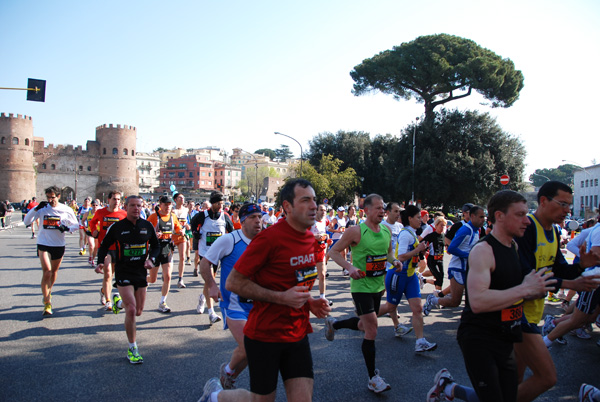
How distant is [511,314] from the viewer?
2.86 meters

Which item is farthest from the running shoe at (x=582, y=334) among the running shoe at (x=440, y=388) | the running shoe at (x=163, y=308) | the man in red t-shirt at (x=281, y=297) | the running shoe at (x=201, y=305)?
the running shoe at (x=163, y=308)

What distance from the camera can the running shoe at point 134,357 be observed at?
15.8 feet

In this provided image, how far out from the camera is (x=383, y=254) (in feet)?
15.6

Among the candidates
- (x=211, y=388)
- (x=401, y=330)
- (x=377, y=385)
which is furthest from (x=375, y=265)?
(x=211, y=388)

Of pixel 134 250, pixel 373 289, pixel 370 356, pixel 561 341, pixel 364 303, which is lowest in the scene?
pixel 561 341

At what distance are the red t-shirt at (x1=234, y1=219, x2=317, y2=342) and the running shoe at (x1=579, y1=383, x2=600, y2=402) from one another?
2.84m

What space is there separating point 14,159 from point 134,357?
8828 cm

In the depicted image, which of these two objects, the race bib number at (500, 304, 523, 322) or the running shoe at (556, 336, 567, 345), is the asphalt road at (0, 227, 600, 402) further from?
the race bib number at (500, 304, 523, 322)

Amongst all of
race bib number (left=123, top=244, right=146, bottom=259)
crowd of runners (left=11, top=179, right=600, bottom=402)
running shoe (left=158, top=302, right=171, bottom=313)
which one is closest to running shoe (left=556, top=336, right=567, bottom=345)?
crowd of runners (left=11, top=179, right=600, bottom=402)

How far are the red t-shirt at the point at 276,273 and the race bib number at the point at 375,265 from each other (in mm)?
1945

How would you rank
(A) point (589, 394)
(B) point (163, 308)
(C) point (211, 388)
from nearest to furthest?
(C) point (211, 388) < (A) point (589, 394) < (B) point (163, 308)

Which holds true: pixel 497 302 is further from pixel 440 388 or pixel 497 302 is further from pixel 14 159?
pixel 14 159

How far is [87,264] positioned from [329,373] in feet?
35.6

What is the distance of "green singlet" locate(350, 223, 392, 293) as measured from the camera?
4.54 metres
